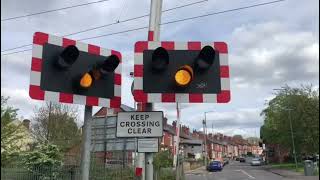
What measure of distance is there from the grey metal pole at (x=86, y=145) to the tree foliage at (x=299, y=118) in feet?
173

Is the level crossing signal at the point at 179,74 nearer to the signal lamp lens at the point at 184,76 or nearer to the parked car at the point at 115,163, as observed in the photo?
the signal lamp lens at the point at 184,76

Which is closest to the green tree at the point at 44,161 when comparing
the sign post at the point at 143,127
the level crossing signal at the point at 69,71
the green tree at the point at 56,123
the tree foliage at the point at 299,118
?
the sign post at the point at 143,127

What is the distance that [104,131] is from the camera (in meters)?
8.80

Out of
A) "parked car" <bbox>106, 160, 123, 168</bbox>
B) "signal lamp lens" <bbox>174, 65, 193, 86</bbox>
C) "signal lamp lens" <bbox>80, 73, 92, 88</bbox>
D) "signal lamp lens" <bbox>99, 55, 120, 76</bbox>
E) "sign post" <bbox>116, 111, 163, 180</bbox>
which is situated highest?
"signal lamp lens" <bbox>99, 55, 120, 76</bbox>

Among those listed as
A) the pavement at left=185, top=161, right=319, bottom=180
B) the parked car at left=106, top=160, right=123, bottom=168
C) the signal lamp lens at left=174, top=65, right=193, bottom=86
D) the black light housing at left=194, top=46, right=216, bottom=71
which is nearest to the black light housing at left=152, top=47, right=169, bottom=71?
the signal lamp lens at left=174, top=65, right=193, bottom=86

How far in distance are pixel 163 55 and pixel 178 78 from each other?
36cm

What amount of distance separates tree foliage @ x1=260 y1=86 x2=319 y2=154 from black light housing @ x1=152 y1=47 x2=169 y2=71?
171ft

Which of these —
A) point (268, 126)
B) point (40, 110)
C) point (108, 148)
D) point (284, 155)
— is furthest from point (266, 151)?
point (108, 148)

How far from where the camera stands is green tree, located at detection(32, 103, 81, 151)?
45.7m

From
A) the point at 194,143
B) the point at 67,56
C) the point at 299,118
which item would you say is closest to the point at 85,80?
the point at 67,56

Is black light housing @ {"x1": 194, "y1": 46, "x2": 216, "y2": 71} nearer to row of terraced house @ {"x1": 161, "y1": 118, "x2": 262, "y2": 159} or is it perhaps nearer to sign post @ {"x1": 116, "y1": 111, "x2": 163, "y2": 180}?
sign post @ {"x1": 116, "y1": 111, "x2": 163, "y2": 180}

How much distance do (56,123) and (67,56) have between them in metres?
42.9

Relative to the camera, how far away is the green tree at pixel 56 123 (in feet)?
150

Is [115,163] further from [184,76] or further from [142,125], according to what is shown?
[184,76]
